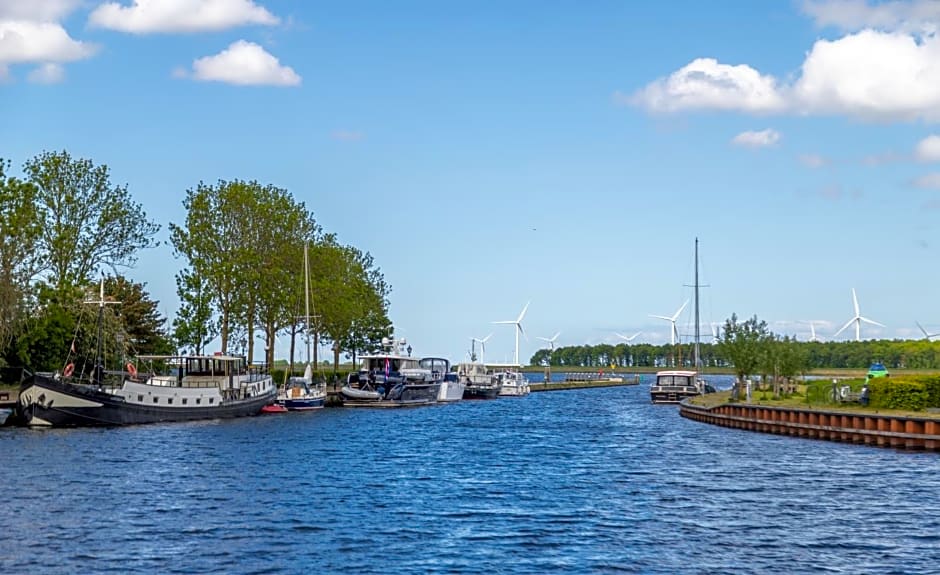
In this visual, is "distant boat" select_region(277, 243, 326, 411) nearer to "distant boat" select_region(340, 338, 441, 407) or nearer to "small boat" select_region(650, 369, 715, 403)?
"distant boat" select_region(340, 338, 441, 407)

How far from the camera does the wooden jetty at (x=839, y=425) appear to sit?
65688mm

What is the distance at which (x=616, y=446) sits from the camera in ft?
254

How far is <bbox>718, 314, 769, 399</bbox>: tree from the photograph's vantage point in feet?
367

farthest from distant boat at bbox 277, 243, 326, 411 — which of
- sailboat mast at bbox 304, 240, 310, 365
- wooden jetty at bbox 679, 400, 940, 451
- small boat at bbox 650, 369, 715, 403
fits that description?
small boat at bbox 650, 369, 715, 403

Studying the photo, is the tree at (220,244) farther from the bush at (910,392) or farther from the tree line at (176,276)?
the bush at (910,392)

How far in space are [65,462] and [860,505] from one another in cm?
3854

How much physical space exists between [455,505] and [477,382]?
117m

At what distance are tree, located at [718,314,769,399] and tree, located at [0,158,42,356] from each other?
2424 inches

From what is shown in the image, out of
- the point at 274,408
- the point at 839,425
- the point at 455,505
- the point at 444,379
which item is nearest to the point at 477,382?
the point at 444,379

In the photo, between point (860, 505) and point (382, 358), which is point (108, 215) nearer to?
point (382, 358)

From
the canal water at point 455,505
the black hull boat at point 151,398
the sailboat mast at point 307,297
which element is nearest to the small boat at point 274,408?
the black hull boat at point 151,398

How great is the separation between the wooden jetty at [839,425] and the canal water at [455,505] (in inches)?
55.7

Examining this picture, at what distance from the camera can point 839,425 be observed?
243 ft

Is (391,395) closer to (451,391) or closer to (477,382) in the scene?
(451,391)
